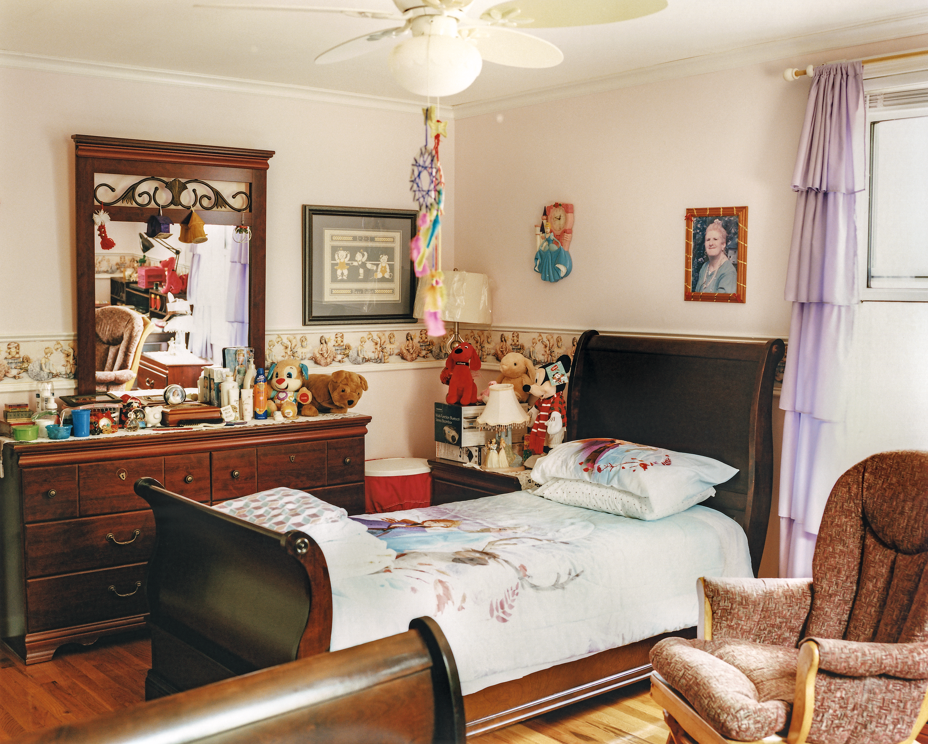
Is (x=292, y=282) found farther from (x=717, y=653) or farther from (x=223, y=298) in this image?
(x=717, y=653)

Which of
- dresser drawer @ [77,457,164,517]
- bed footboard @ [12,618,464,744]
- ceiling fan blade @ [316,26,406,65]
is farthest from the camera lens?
dresser drawer @ [77,457,164,517]

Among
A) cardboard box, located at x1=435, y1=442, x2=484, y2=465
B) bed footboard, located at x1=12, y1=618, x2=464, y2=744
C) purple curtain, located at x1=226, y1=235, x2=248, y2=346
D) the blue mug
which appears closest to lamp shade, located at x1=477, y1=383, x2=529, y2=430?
cardboard box, located at x1=435, y1=442, x2=484, y2=465

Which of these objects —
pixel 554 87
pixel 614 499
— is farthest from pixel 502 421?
pixel 554 87

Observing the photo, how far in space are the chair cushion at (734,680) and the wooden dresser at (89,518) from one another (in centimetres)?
230

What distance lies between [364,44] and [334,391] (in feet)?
8.53

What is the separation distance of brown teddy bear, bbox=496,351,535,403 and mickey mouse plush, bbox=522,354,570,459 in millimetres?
289

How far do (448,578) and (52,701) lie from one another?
65.8 inches

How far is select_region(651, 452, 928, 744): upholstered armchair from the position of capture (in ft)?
7.48

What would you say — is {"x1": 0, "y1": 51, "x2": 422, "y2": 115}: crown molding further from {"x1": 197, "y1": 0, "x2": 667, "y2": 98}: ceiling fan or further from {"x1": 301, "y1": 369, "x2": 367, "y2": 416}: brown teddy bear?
{"x1": 197, "y1": 0, "x2": 667, "y2": 98}: ceiling fan

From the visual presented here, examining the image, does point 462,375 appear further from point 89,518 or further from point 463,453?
point 89,518

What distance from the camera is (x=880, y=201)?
3355mm

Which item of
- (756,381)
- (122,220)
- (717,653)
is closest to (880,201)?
(756,381)

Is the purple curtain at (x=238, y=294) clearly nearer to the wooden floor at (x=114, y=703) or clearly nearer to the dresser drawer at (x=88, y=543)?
the dresser drawer at (x=88, y=543)

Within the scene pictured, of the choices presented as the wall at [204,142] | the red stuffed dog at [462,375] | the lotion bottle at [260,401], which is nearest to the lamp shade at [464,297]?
the red stuffed dog at [462,375]
